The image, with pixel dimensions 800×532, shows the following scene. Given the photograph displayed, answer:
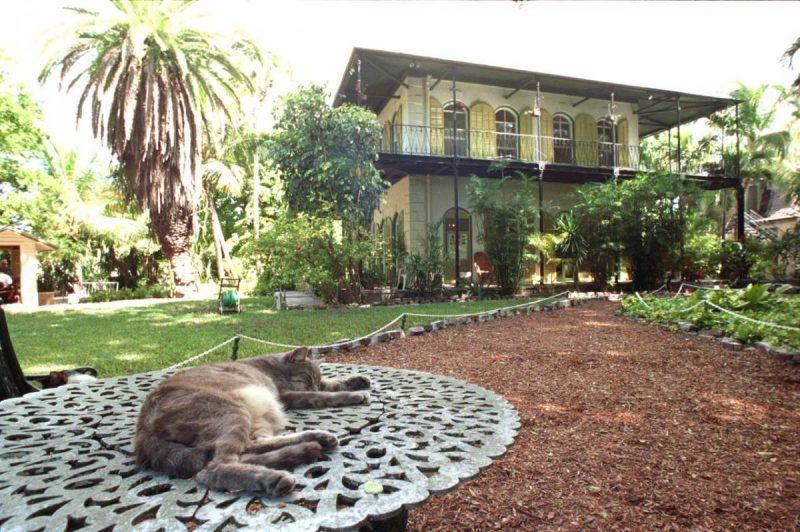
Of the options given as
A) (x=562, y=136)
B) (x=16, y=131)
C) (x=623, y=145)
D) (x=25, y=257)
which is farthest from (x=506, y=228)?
(x=16, y=131)

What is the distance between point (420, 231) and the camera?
52.9 ft

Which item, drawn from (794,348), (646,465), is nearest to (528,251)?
(794,348)

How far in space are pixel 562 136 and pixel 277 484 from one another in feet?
62.0

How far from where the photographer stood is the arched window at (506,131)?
17125 millimetres

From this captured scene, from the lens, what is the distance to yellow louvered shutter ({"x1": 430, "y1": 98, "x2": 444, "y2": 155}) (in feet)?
52.6

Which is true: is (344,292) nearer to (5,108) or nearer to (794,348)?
(794,348)

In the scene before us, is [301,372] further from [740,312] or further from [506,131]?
[506,131]

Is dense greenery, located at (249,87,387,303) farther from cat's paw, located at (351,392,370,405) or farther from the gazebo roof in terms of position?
the gazebo roof

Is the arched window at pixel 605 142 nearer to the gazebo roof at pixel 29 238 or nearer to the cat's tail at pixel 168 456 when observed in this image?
the cat's tail at pixel 168 456

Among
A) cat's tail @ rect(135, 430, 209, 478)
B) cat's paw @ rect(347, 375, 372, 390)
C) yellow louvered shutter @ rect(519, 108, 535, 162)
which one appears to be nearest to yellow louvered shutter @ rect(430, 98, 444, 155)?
yellow louvered shutter @ rect(519, 108, 535, 162)

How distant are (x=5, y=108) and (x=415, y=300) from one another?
1598cm

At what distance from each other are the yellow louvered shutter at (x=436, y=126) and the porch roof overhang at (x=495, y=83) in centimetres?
90

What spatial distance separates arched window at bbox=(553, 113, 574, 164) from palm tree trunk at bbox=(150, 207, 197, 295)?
13.8 m

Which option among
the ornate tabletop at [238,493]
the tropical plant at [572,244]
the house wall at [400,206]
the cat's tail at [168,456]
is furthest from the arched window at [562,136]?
the cat's tail at [168,456]
